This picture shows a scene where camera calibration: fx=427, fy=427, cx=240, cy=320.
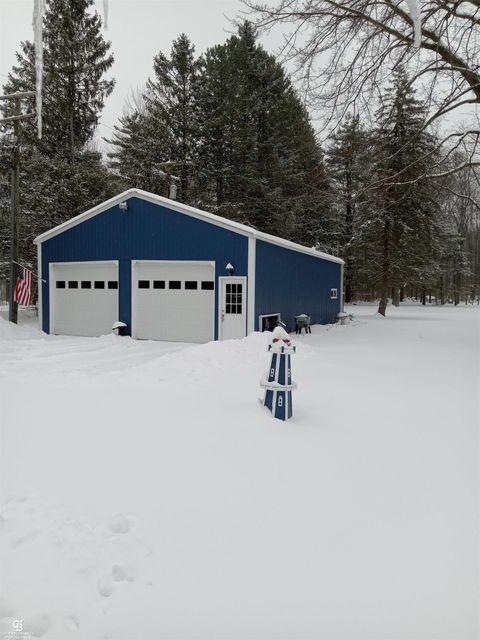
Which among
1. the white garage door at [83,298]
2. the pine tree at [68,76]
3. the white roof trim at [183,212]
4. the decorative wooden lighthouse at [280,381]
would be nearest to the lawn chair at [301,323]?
the white roof trim at [183,212]

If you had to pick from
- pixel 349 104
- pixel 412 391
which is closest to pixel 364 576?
pixel 412 391

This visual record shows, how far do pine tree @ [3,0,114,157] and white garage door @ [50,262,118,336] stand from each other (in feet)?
27.1

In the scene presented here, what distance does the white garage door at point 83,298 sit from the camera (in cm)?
1215

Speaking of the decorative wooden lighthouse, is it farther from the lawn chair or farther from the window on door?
the lawn chair

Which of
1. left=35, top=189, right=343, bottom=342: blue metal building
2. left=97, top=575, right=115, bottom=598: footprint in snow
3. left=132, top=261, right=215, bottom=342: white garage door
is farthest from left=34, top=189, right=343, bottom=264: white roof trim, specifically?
left=97, top=575, right=115, bottom=598: footprint in snow

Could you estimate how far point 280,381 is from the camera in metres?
4.41

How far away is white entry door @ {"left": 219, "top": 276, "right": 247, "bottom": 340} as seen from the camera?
415 inches

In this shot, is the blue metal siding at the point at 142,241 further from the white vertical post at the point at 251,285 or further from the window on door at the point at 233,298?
the window on door at the point at 233,298

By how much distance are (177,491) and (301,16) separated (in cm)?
1024

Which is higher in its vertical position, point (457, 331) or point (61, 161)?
point (61, 161)

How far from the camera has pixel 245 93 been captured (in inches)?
877

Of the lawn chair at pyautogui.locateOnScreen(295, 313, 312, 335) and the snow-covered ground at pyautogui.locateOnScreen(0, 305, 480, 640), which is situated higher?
the lawn chair at pyautogui.locateOnScreen(295, 313, 312, 335)

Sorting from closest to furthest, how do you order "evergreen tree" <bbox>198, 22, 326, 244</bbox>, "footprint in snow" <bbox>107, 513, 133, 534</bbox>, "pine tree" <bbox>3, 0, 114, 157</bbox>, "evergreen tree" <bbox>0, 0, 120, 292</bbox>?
1. "footprint in snow" <bbox>107, 513, 133, 534</bbox>
2. "evergreen tree" <bbox>0, 0, 120, 292</bbox>
3. "pine tree" <bbox>3, 0, 114, 157</bbox>
4. "evergreen tree" <bbox>198, 22, 326, 244</bbox>

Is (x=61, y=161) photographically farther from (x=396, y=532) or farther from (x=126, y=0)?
(x=396, y=532)
